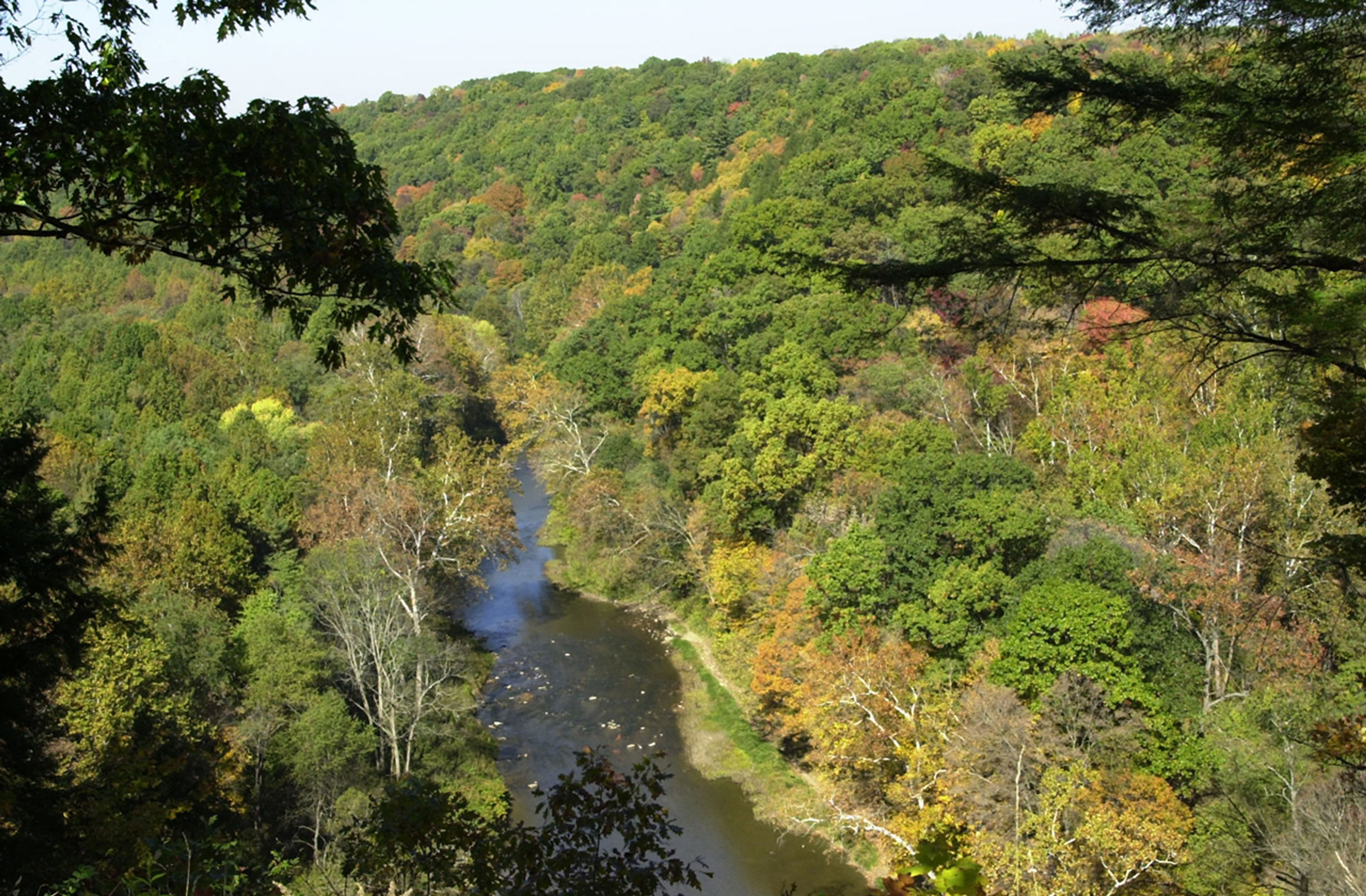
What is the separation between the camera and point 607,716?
81.7 feet

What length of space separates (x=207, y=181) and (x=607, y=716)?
21.2 metres

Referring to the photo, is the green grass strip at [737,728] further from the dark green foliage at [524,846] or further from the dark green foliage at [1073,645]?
the dark green foliage at [524,846]

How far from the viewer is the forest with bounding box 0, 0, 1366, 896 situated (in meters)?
7.16

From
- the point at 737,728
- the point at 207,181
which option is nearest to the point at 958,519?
the point at 737,728

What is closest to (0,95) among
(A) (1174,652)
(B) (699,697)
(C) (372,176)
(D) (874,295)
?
(C) (372,176)

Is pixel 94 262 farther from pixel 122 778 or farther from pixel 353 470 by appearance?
pixel 122 778

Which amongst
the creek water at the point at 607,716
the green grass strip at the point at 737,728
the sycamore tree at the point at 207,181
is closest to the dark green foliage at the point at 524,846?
the sycamore tree at the point at 207,181

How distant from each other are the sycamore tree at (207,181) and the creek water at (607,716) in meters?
10.7

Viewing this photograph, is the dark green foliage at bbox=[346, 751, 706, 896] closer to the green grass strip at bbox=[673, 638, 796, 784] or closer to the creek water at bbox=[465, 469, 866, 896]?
the creek water at bbox=[465, 469, 866, 896]

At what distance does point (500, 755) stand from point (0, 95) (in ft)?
66.1

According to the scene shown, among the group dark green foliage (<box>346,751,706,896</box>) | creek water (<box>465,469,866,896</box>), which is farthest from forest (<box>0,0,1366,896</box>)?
creek water (<box>465,469,866,896</box>)

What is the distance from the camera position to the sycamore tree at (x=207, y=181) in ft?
16.6

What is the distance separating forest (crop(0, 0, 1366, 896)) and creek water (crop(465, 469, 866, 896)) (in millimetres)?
1085

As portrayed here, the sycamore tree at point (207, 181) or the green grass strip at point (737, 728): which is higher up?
the sycamore tree at point (207, 181)
